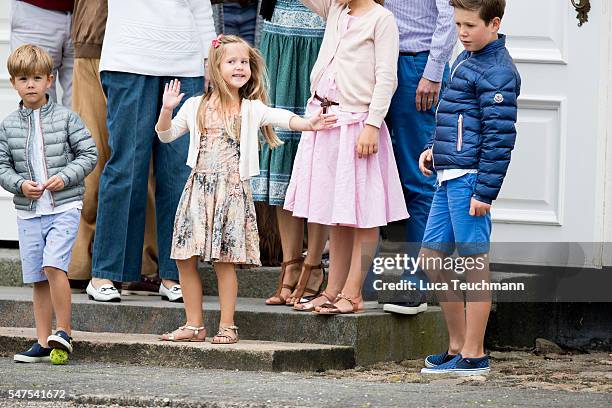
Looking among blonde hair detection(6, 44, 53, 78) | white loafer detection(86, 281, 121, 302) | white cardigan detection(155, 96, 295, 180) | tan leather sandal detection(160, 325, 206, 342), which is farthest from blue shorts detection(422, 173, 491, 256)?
blonde hair detection(6, 44, 53, 78)

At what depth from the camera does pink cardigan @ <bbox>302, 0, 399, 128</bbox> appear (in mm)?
6457

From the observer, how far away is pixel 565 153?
24.8ft

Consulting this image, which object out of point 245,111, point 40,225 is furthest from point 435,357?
point 40,225

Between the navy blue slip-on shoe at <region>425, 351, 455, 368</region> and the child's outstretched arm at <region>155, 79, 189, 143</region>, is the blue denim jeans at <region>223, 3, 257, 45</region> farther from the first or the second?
the navy blue slip-on shoe at <region>425, 351, 455, 368</region>

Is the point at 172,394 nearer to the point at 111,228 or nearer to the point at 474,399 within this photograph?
the point at 474,399

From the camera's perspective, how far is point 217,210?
6.34 meters

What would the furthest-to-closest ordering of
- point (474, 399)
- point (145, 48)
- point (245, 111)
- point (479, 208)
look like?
point (145, 48) → point (245, 111) → point (479, 208) → point (474, 399)

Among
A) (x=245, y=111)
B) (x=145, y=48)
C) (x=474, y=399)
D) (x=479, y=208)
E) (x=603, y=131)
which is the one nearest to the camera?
(x=474, y=399)

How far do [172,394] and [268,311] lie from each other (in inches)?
52.6

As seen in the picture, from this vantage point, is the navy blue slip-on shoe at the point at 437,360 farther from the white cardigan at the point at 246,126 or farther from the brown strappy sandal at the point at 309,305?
the white cardigan at the point at 246,126

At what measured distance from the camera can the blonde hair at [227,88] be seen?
645cm

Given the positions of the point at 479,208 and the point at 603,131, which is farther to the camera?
the point at 603,131

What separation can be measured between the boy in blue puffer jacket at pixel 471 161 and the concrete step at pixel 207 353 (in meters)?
0.47

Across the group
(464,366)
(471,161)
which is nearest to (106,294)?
(464,366)
